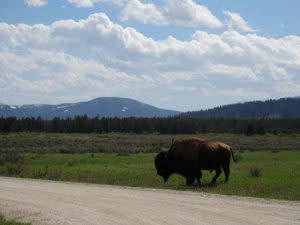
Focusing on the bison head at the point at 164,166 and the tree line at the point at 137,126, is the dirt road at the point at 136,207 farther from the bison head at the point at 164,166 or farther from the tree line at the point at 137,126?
the tree line at the point at 137,126

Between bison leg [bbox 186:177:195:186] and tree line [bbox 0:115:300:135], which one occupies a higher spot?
tree line [bbox 0:115:300:135]

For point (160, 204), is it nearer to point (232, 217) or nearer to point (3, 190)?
point (232, 217)

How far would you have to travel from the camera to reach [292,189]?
2123 cm

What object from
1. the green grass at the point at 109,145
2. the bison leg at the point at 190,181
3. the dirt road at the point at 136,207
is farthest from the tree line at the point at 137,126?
the dirt road at the point at 136,207

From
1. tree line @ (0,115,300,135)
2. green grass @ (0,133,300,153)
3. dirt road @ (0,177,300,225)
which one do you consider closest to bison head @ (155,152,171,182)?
dirt road @ (0,177,300,225)

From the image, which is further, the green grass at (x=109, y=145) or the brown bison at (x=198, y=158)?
the green grass at (x=109, y=145)

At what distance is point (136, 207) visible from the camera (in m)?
16.0

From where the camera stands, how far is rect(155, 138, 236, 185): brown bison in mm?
24422

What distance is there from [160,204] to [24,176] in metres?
15.2

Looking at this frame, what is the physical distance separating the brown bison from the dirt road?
3.43 meters

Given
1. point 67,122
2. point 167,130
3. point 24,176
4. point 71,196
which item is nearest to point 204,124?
point 167,130

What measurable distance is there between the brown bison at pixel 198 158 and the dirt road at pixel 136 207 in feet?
11.2

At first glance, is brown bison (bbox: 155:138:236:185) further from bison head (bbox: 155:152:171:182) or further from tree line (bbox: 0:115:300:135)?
tree line (bbox: 0:115:300:135)

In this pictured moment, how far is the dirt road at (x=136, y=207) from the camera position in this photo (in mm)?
13594
